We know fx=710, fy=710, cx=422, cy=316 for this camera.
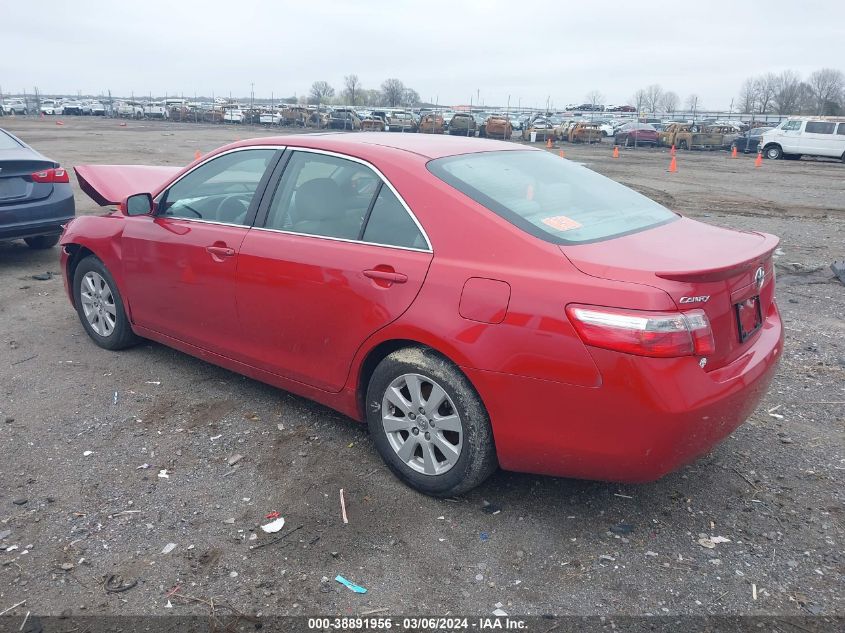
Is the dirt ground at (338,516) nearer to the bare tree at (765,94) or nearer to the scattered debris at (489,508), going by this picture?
the scattered debris at (489,508)

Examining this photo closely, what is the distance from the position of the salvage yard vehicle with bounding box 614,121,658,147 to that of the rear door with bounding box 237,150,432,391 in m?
37.8

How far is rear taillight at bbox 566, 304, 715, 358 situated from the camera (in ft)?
8.79

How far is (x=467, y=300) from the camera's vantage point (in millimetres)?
3064

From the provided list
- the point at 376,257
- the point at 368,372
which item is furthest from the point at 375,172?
the point at 368,372

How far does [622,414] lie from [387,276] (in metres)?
1.25

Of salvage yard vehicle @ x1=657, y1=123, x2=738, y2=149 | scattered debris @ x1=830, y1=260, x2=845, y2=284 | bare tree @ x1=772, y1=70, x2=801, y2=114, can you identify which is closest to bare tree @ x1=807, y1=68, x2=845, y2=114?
bare tree @ x1=772, y1=70, x2=801, y2=114

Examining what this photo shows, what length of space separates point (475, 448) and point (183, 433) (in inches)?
72.8

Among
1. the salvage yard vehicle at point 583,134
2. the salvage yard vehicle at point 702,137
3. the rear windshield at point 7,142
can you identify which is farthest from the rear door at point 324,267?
the salvage yard vehicle at point 583,134

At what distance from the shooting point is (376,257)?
3.42m

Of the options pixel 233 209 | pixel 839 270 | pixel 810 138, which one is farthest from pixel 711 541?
pixel 810 138

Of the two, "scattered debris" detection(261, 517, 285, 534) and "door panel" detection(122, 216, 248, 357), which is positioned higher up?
"door panel" detection(122, 216, 248, 357)

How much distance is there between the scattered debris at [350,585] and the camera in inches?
110

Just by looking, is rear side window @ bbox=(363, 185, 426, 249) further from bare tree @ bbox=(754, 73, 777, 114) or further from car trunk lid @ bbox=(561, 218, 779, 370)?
bare tree @ bbox=(754, 73, 777, 114)

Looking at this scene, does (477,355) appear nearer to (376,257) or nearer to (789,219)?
(376,257)
